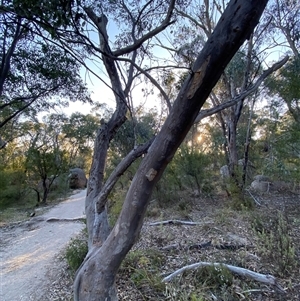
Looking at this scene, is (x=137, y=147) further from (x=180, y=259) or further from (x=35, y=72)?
(x=35, y=72)

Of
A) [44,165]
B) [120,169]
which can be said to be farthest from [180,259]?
[44,165]

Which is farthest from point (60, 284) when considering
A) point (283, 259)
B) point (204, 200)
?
point (204, 200)

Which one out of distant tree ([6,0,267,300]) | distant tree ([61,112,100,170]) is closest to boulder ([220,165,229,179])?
distant tree ([6,0,267,300])

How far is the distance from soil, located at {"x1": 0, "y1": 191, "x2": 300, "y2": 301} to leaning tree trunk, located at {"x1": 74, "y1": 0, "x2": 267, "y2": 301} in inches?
23.9

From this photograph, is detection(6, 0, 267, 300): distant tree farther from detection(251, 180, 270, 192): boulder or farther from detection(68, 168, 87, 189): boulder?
detection(68, 168, 87, 189): boulder

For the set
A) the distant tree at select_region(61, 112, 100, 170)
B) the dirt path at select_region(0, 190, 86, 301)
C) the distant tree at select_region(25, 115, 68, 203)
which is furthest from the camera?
the distant tree at select_region(61, 112, 100, 170)

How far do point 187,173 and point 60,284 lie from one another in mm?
4894

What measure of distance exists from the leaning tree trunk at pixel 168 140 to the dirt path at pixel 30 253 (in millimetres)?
1356

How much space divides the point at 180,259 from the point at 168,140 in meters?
2.12

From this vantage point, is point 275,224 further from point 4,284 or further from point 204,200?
point 4,284

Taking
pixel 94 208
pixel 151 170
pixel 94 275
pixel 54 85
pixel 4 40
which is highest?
pixel 4 40

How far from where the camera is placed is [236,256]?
287cm

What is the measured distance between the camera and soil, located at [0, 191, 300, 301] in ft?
7.28

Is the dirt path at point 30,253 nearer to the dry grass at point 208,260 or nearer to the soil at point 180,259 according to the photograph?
the soil at point 180,259
